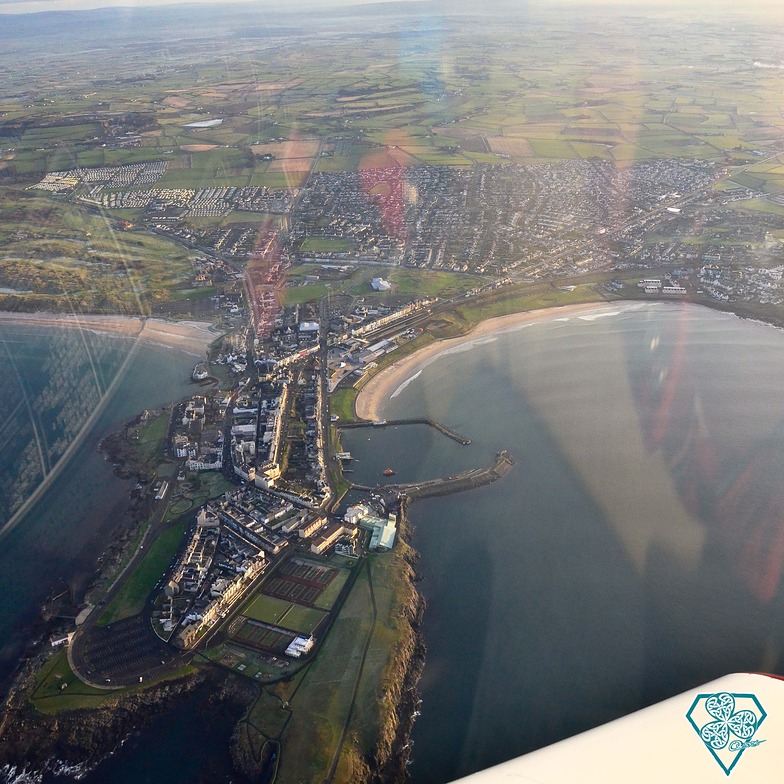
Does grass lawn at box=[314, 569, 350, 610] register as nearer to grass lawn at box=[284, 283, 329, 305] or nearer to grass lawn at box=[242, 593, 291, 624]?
grass lawn at box=[242, 593, 291, 624]

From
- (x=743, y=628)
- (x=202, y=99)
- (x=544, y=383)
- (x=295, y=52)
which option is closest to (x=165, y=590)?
(x=743, y=628)

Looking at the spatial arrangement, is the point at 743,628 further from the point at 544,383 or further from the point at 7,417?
the point at 7,417

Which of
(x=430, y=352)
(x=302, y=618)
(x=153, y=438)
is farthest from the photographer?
(x=430, y=352)

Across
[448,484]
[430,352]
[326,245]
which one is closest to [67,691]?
[448,484]

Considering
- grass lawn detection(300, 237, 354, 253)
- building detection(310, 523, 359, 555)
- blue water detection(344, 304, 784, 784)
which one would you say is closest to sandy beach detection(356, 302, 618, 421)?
blue water detection(344, 304, 784, 784)

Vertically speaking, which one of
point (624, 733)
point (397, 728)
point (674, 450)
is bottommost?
point (674, 450)

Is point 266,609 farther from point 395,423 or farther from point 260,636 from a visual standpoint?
point 395,423

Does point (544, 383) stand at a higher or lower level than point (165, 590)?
lower
